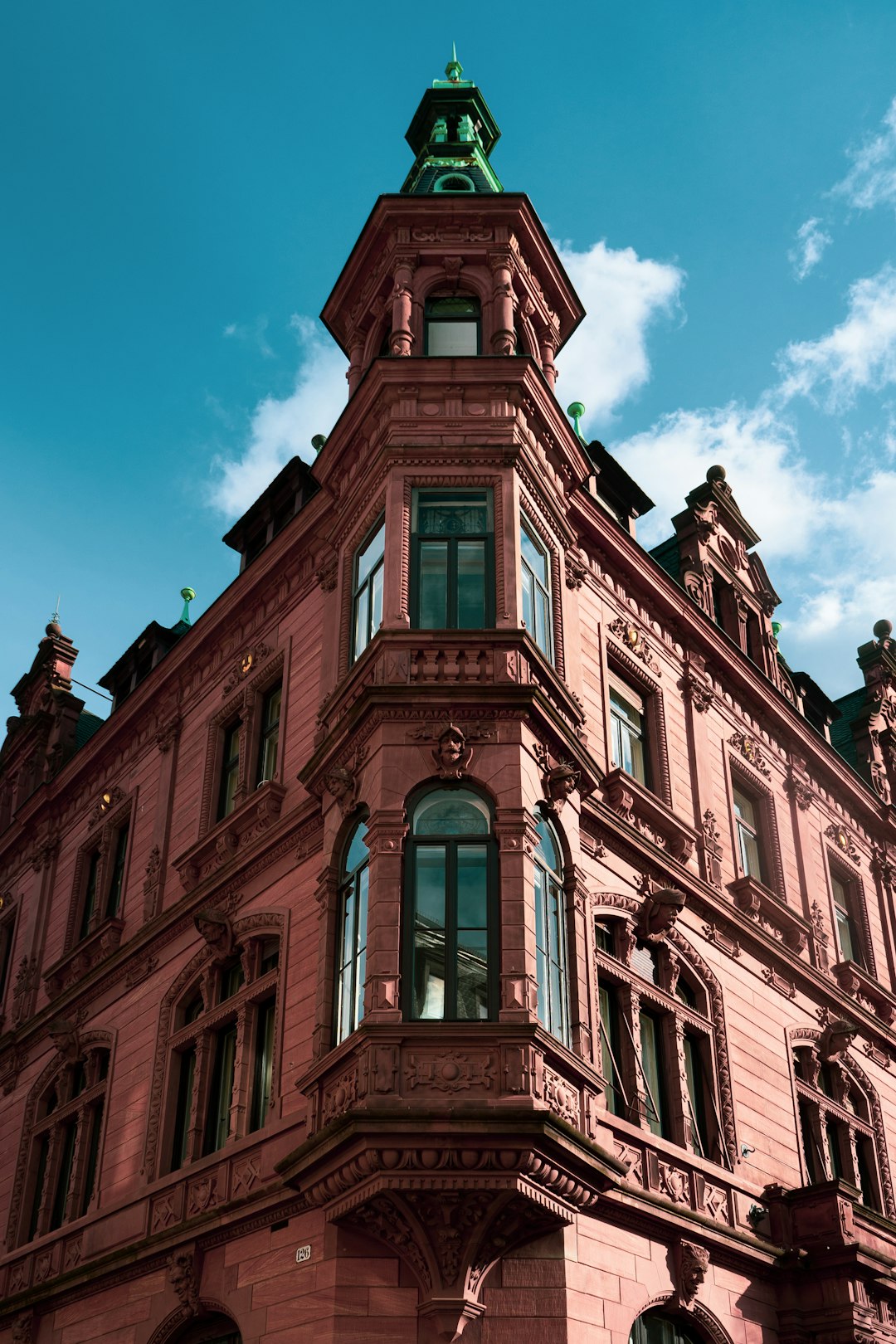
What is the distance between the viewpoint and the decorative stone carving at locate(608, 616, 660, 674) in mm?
25609

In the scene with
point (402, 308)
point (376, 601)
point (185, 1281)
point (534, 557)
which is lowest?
point (185, 1281)

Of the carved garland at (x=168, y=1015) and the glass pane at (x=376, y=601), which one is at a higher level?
the glass pane at (x=376, y=601)

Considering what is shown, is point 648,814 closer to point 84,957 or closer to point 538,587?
point 538,587

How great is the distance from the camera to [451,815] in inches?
730

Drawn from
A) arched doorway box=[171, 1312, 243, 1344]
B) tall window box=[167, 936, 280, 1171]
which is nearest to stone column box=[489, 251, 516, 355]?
tall window box=[167, 936, 280, 1171]

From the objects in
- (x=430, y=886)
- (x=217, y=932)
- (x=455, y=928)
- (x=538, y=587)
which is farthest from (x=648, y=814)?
(x=217, y=932)

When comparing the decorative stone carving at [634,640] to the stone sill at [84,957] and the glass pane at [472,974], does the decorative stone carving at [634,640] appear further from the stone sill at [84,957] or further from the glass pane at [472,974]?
the stone sill at [84,957]

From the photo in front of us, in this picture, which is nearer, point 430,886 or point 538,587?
point 430,886

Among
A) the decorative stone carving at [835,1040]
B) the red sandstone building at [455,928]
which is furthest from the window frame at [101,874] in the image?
the decorative stone carving at [835,1040]

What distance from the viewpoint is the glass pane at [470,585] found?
66.9 feet

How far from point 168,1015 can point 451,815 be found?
8049 mm

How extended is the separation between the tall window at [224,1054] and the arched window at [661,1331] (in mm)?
5701

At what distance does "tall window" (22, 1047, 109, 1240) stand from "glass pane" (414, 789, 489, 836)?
10.1 m

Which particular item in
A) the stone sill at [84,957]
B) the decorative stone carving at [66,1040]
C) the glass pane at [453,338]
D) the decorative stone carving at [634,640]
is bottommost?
the decorative stone carving at [66,1040]
